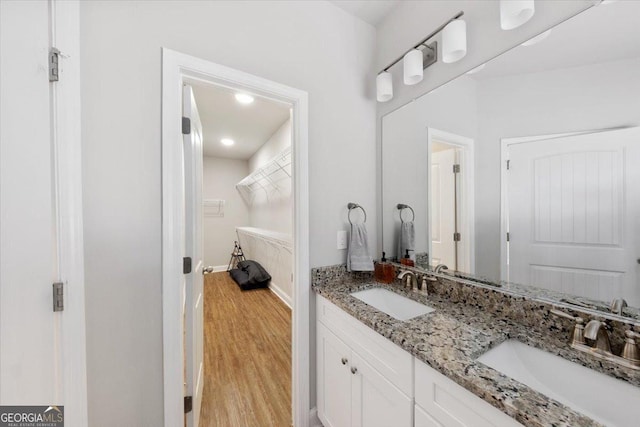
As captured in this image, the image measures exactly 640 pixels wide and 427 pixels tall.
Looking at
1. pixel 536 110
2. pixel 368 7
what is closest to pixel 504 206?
pixel 536 110

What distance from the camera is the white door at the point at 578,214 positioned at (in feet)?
2.60

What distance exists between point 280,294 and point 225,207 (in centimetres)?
301

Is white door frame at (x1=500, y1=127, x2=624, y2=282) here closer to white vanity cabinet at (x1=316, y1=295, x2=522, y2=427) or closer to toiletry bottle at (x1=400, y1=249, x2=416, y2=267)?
toiletry bottle at (x1=400, y1=249, x2=416, y2=267)

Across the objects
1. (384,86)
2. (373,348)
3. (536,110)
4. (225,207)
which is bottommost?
(373,348)

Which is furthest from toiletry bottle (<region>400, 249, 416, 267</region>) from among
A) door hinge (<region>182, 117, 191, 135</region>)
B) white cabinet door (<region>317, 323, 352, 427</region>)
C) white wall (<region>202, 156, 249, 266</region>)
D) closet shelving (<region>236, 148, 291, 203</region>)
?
white wall (<region>202, 156, 249, 266</region>)

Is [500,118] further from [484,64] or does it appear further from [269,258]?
[269,258]

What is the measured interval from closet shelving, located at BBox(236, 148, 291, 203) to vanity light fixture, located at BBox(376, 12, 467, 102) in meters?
1.44

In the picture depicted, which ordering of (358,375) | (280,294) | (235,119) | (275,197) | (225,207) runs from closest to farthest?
(358,375)
(235,119)
(280,294)
(275,197)
(225,207)

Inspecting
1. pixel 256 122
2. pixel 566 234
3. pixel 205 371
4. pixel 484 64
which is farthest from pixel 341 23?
pixel 205 371

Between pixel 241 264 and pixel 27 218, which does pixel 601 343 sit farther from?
pixel 241 264

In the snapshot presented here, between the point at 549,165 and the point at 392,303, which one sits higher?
the point at 549,165

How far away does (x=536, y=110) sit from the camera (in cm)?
99

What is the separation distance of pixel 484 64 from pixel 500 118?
0.96 ft

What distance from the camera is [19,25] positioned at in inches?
31.3
